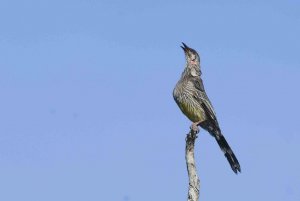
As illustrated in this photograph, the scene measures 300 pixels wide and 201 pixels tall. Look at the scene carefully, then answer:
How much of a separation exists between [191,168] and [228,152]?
3.82 m

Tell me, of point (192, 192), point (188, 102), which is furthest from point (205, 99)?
point (192, 192)

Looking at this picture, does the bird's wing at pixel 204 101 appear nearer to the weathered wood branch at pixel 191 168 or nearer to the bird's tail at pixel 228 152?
the bird's tail at pixel 228 152

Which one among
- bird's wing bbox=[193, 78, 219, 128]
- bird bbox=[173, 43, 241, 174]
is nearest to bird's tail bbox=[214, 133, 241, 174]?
bird bbox=[173, 43, 241, 174]

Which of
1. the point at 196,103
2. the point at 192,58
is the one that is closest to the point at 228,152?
the point at 196,103

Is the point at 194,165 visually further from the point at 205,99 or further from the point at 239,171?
the point at 205,99

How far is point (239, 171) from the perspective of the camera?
1274 cm

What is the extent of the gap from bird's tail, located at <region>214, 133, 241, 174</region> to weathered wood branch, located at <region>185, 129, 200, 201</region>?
102 inches

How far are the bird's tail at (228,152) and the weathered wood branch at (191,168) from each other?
2.60 m

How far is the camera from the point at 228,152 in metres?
13.3

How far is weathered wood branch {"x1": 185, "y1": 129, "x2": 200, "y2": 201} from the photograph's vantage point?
9188 mm

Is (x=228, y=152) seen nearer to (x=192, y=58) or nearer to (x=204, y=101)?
(x=204, y=101)

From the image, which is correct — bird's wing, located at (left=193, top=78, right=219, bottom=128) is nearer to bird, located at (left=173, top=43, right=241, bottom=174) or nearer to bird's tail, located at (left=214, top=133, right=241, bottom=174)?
bird, located at (left=173, top=43, right=241, bottom=174)

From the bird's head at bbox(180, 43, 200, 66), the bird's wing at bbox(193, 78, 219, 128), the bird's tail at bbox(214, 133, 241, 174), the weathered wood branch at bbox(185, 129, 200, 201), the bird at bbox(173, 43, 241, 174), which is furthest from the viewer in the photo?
the bird's head at bbox(180, 43, 200, 66)

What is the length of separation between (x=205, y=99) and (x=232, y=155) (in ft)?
6.52
